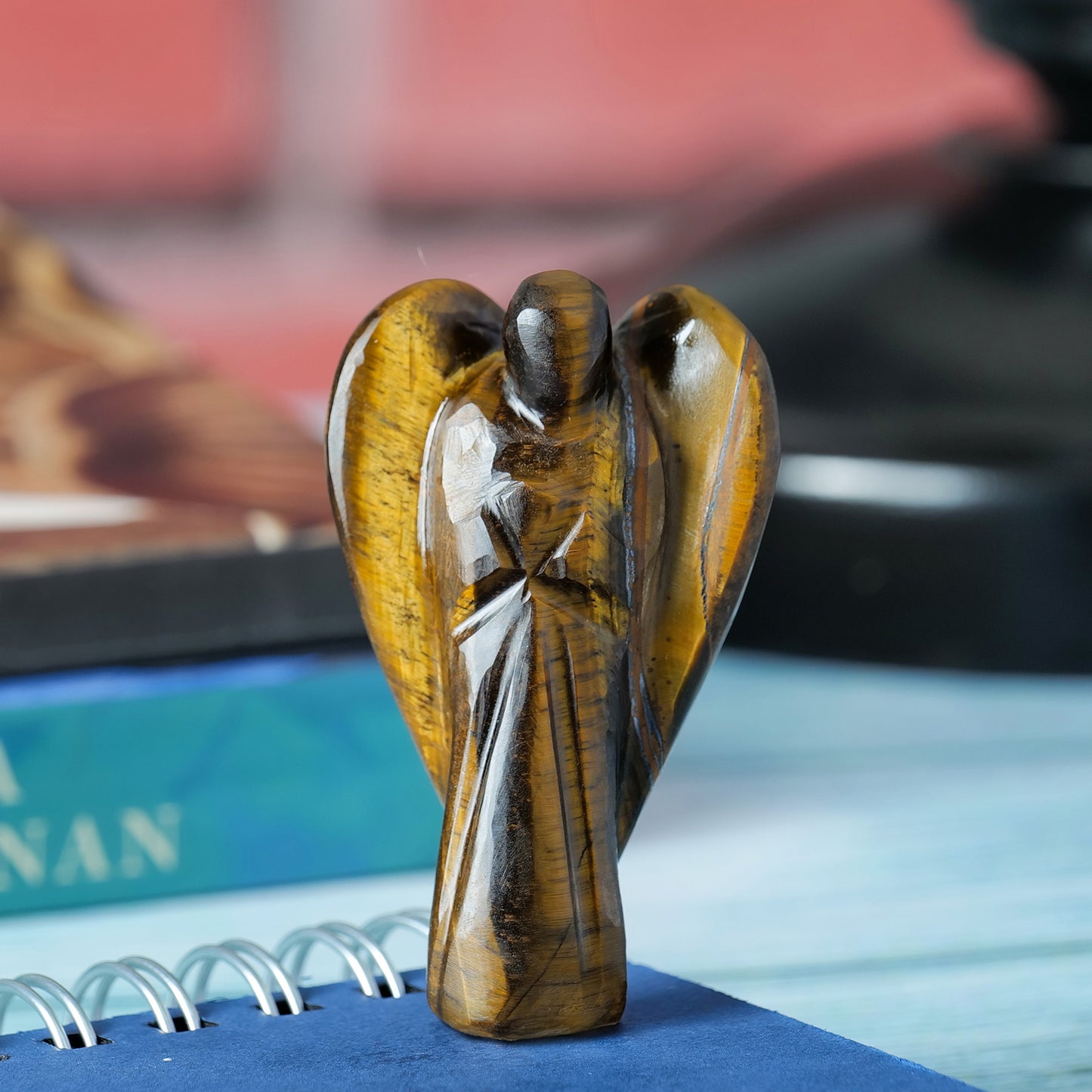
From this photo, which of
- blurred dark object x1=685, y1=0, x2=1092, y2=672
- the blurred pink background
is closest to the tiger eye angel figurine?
blurred dark object x1=685, y1=0, x2=1092, y2=672

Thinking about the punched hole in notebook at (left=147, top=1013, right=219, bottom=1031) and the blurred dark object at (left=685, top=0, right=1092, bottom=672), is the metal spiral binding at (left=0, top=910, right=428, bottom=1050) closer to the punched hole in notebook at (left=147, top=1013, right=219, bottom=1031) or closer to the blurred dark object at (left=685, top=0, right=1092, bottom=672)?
the punched hole in notebook at (left=147, top=1013, right=219, bottom=1031)

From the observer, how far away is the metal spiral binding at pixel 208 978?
364 millimetres

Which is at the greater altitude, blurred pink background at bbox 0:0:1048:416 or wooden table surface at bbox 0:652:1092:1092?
blurred pink background at bbox 0:0:1048:416

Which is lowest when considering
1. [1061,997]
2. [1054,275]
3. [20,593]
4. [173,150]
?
[1061,997]

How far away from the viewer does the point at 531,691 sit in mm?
358

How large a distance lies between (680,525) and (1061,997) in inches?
7.6

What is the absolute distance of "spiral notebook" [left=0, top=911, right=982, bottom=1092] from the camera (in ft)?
1.08

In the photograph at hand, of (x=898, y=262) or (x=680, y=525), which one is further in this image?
(x=898, y=262)

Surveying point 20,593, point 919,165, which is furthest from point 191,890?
point 919,165

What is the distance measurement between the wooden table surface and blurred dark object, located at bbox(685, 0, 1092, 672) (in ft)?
0.12

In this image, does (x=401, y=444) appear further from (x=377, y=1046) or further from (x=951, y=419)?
(x=951, y=419)

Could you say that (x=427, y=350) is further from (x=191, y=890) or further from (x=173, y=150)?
(x=173, y=150)

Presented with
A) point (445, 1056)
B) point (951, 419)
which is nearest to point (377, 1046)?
point (445, 1056)

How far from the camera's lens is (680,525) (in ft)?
1.25
